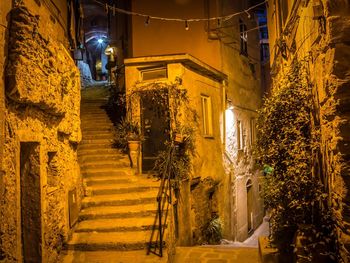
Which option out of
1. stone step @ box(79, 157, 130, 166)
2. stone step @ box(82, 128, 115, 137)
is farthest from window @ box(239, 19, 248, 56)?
stone step @ box(79, 157, 130, 166)

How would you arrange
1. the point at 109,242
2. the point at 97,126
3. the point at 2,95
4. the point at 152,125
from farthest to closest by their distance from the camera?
the point at 97,126 → the point at 152,125 → the point at 109,242 → the point at 2,95

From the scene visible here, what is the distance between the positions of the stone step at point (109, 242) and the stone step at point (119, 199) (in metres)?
1.26

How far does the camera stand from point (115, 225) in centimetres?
749

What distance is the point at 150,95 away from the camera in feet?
36.1

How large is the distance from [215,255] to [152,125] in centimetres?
505

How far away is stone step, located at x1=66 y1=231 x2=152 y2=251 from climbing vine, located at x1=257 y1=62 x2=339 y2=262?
2.67 m

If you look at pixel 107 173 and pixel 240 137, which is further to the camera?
pixel 240 137

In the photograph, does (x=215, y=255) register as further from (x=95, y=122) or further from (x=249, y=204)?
(x=249, y=204)

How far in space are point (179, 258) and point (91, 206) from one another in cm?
259

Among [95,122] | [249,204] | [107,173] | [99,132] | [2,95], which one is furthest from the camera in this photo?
[249,204]

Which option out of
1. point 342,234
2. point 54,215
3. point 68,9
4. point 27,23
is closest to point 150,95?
point 68,9

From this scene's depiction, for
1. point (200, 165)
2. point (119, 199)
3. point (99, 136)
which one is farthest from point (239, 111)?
point (119, 199)

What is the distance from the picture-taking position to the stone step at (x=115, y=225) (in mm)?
7402

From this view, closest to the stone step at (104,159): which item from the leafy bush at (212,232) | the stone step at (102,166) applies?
the stone step at (102,166)
